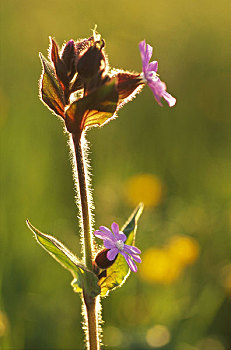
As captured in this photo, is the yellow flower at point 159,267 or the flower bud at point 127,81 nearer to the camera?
the flower bud at point 127,81

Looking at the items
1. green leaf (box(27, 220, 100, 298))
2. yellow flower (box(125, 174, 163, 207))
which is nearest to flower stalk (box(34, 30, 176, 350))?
green leaf (box(27, 220, 100, 298))

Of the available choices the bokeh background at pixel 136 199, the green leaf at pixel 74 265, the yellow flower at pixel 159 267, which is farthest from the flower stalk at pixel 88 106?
the yellow flower at pixel 159 267

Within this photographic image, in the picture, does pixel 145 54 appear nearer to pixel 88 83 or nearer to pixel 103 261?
pixel 88 83

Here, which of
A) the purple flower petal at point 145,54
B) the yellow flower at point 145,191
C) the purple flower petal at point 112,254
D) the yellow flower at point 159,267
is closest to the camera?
the purple flower petal at point 145,54

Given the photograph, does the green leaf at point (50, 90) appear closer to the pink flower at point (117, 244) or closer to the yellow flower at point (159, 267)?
the pink flower at point (117, 244)

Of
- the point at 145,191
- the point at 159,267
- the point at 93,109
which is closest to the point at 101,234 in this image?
the point at 93,109

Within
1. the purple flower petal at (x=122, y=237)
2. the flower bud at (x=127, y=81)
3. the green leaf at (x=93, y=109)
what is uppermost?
the flower bud at (x=127, y=81)

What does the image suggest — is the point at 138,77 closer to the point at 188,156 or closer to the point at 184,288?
the point at 184,288

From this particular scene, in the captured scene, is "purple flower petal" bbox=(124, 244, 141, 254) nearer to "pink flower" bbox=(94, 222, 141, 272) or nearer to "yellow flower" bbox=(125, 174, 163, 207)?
"pink flower" bbox=(94, 222, 141, 272)
